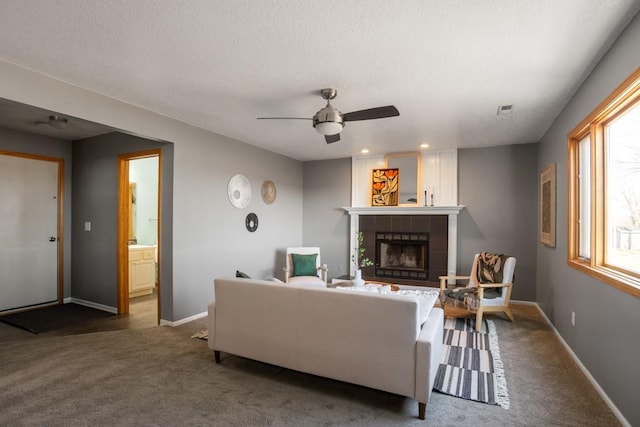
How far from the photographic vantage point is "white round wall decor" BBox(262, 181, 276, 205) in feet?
18.2

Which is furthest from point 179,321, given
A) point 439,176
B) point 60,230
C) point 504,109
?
point 439,176

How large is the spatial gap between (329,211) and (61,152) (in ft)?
14.4

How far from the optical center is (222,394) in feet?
7.89

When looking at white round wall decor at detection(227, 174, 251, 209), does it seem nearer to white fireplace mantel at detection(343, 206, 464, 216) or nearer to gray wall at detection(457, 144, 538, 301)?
white fireplace mantel at detection(343, 206, 464, 216)

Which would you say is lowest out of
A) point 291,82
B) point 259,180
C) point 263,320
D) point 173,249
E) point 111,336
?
point 111,336

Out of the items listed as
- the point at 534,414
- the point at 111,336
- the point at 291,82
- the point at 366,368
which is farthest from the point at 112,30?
the point at 534,414

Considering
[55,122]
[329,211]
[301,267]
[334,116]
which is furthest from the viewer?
[329,211]

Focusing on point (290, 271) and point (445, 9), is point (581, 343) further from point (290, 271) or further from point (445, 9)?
point (290, 271)

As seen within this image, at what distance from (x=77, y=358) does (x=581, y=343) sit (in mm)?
4401

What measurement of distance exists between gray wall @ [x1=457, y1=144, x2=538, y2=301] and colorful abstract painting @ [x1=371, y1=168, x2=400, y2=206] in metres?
1.04

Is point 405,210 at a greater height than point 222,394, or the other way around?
point 405,210

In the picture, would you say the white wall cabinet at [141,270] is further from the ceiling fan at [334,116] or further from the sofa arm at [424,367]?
the sofa arm at [424,367]

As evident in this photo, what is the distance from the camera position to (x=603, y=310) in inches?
94.0

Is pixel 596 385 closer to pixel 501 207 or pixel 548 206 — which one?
pixel 548 206
